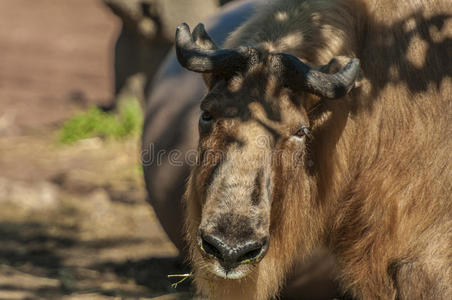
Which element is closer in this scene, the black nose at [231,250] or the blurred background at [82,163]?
the black nose at [231,250]

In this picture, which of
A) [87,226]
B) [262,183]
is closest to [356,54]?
[262,183]

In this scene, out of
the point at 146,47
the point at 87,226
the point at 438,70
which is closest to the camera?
the point at 438,70

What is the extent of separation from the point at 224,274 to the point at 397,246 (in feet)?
3.35

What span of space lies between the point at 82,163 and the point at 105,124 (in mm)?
1102

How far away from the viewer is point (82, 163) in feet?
28.0

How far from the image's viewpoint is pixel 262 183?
3199mm

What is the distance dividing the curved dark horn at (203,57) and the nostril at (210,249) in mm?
846

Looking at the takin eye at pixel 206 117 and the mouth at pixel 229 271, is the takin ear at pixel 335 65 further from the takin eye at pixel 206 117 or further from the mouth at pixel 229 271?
the mouth at pixel 229 271

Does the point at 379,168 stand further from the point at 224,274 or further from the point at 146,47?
the point at 146,47

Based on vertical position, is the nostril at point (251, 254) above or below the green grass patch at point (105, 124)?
above

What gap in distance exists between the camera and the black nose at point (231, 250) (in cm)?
303

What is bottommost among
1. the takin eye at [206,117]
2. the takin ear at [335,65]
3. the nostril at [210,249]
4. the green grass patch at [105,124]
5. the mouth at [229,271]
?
the green grass patch at [105,124]

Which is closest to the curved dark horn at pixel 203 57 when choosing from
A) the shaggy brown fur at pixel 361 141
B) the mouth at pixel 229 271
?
the shaggy brown fur at pixel 361 141

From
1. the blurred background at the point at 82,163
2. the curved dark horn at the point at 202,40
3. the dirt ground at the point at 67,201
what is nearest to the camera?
the curved dark horn at the point at 202,40
